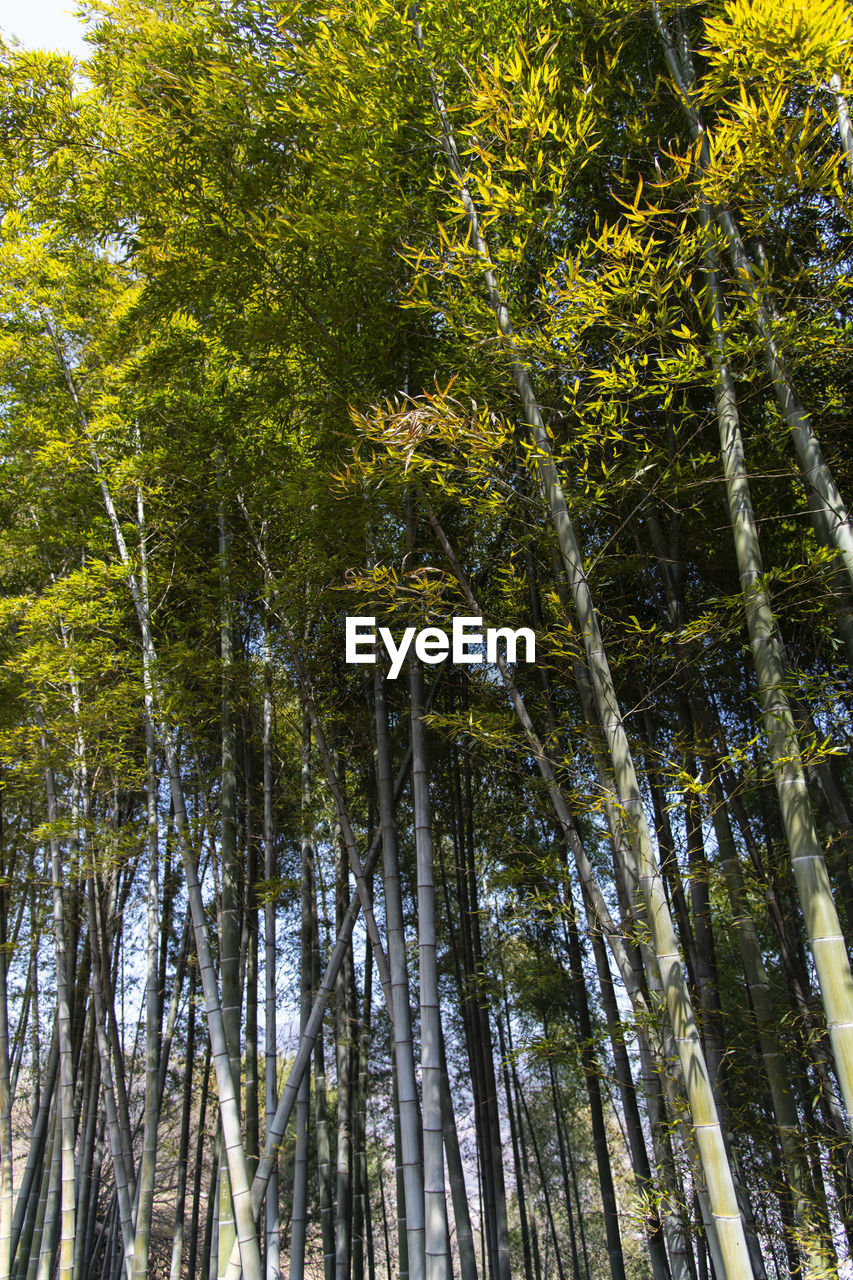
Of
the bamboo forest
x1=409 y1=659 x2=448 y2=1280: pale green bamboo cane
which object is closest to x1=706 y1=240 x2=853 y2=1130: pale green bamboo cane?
the bamboo forest

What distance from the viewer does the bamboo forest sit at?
97.4 inches

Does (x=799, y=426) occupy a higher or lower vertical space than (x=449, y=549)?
lower

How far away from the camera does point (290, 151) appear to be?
3.48 metres

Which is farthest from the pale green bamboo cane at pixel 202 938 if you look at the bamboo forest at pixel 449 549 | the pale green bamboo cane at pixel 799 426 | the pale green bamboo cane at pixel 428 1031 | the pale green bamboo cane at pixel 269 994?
the pale green bamboo cane at pixel 799 426

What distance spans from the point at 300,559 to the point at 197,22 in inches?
95.9

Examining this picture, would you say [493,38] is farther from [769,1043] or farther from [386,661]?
[769,1043]

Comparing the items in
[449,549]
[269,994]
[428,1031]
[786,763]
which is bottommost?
[428,1031]

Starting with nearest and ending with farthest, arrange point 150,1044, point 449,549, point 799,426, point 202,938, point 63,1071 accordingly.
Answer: point 799,426
point 449,549
point 202,938
point 150,1044
point 63,1071

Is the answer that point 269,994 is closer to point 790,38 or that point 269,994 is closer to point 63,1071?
point 63,1071

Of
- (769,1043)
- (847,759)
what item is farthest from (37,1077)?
(847,759)

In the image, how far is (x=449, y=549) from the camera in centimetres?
307

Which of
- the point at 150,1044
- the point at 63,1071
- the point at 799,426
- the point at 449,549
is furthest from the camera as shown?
the point at 63,1071

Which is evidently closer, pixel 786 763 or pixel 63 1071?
pixel 786 763

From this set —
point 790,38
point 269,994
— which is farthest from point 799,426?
point 269,994
